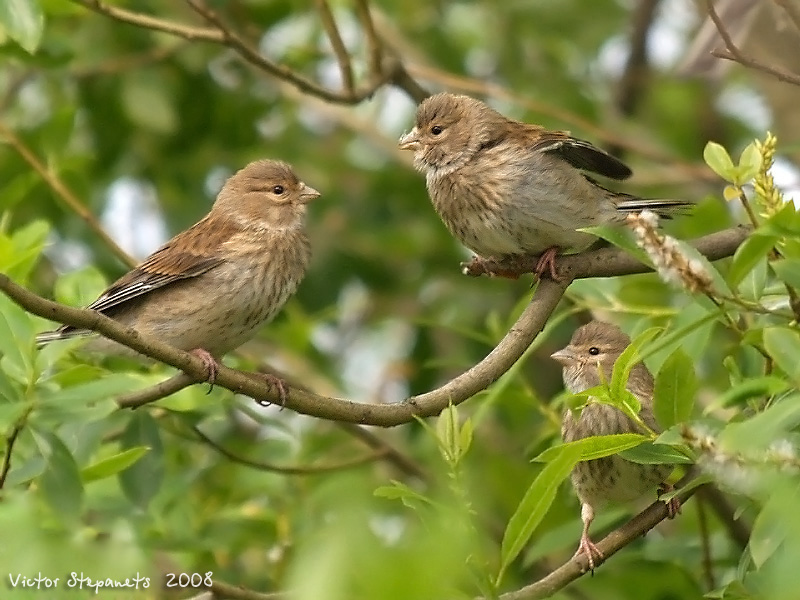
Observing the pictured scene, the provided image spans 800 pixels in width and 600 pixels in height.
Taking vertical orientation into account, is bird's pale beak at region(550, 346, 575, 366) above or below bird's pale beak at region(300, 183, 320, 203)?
below

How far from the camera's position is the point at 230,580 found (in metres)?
5.44

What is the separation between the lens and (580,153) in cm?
519

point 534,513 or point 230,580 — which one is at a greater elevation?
point 534,513

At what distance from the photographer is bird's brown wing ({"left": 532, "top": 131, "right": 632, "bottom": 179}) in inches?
194

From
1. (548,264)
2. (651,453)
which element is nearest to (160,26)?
(548,264)

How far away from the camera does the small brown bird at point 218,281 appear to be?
5.15 metres

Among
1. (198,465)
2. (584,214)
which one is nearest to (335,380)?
(198,465)

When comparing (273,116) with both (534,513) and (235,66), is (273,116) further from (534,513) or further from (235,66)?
(534,513)

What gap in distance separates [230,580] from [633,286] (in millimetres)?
2362

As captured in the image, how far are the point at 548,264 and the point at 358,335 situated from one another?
4.38 meters

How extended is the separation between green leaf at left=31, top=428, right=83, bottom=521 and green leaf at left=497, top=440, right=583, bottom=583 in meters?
1.38

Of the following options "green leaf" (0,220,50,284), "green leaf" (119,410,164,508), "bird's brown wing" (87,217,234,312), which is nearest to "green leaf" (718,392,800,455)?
"green leaf" (119,410,164,508)

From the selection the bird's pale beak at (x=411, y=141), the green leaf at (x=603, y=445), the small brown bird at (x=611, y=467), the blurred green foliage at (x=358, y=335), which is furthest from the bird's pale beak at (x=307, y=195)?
the green leaf at (x=603, y=445)

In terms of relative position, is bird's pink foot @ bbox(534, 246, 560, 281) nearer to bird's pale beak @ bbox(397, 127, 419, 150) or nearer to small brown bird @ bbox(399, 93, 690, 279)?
small brown bird @ bbox(399, 93, 690, 279)
